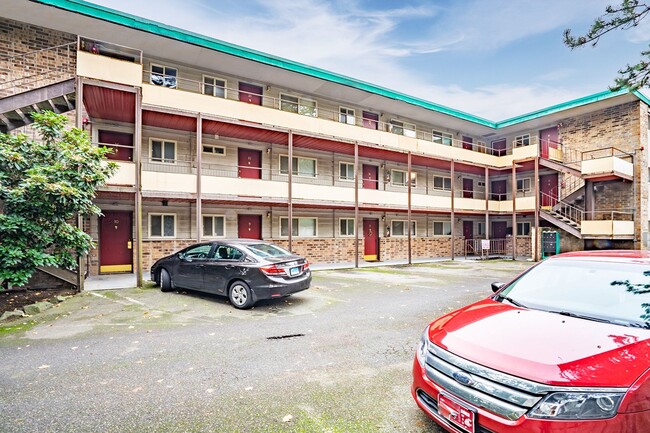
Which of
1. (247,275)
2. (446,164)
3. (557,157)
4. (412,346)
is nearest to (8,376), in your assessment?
(247,275)

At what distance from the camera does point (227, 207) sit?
15.0 m

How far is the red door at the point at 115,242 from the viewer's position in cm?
Result: 1266

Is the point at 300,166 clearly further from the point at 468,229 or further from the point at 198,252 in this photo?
the point at 468,229

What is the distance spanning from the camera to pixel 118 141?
13109mm

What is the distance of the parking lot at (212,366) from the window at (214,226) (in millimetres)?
6771

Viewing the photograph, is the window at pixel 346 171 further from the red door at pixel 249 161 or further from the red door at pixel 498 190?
the red door at pixel 498 190

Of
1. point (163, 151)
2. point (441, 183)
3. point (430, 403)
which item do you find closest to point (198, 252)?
point (430, 403)

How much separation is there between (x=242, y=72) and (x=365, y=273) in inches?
415

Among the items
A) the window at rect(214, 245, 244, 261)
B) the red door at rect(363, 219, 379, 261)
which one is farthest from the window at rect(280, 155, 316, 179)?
the window at rect(214, 245, 244, 261)

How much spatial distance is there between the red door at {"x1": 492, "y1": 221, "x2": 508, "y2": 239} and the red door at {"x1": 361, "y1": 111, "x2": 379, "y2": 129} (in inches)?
462

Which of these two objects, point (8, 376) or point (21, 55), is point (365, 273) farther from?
point (21, 55)

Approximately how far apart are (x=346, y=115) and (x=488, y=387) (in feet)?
59.5

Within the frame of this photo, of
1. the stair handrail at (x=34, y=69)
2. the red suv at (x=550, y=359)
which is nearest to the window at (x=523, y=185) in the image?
the red suv at (x=550, y=359)

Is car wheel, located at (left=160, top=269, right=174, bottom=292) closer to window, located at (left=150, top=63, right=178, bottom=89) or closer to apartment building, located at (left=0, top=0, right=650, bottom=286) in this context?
apartment building, located at (left=0, top=0, right=650, bottom=286)
